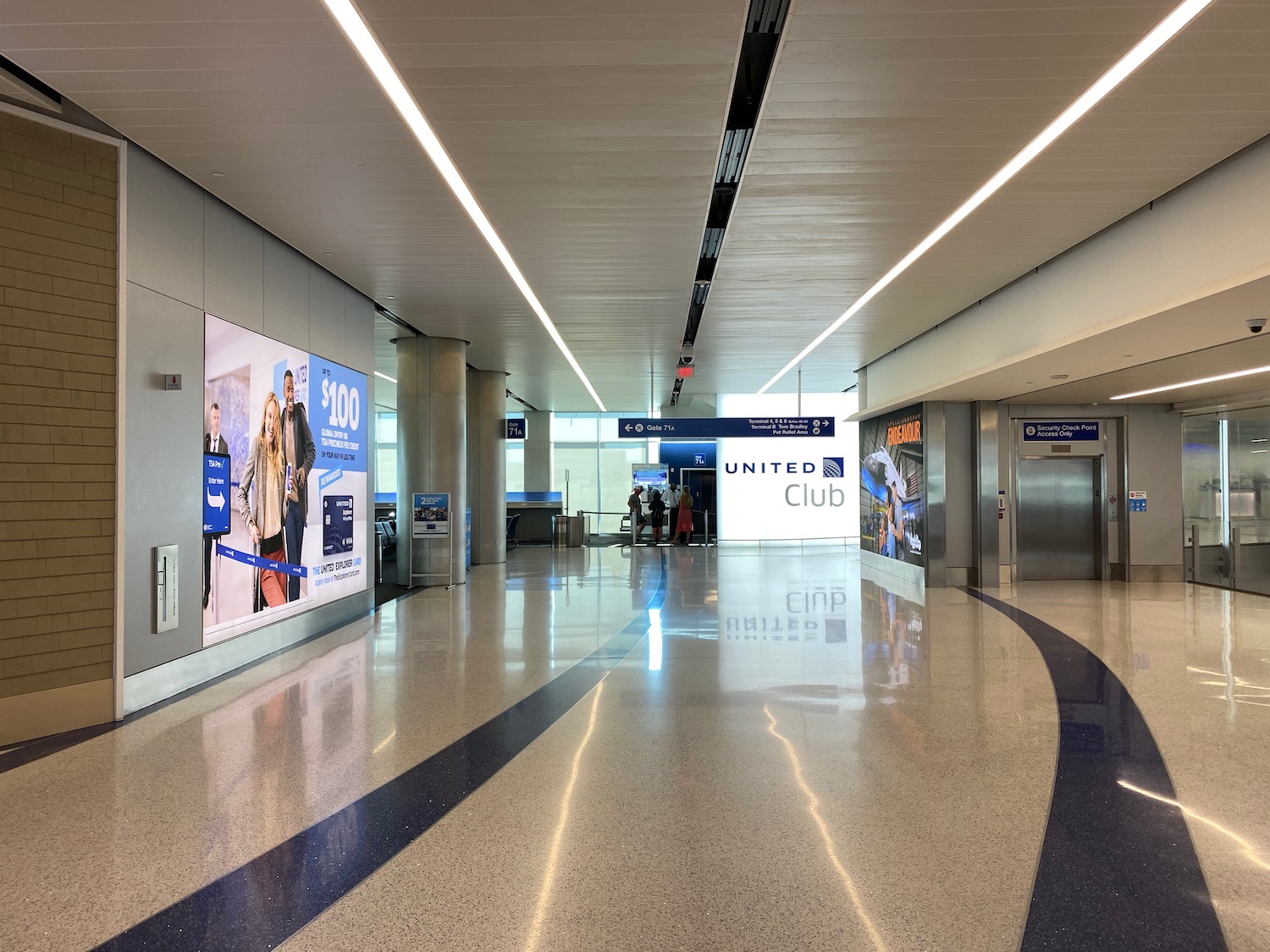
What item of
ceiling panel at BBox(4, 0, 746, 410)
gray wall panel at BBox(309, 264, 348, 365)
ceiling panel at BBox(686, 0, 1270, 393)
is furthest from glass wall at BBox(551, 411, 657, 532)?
ceiling panel at BBox(4, 0, 746, 410)

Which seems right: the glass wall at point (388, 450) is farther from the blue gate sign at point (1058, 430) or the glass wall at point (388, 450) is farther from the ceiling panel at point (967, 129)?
the ceiling panel at point (967, 129)

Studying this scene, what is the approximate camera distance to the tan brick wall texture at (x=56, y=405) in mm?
5098

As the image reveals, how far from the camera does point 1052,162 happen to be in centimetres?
596

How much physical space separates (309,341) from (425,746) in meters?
5.42

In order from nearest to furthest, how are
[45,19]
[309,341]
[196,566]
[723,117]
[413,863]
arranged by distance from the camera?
[413,863]
[45,19]
[723,117]
[196,566]
[309,341]

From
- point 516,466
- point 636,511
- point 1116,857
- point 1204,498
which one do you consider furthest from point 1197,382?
point 516,466

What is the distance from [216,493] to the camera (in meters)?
6.79

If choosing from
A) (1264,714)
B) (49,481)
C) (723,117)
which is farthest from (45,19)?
(1264,714)

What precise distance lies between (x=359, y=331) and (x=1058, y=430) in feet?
36.1

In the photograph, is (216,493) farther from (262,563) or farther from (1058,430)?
(1058,430)

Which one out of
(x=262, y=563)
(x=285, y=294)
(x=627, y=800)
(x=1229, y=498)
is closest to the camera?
(x=627, y=800)

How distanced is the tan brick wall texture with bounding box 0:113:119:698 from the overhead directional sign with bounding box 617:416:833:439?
15.0 metres

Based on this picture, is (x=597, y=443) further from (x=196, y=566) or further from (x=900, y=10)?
(x=900, y=10)

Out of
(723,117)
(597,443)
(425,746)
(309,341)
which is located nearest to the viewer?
(425,746)
